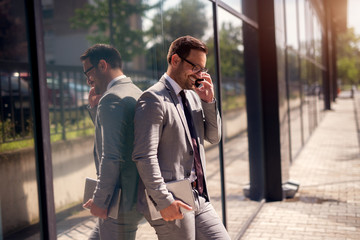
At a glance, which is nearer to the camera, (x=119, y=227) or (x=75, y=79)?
(x=119, y=227)

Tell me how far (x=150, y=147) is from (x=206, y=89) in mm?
614

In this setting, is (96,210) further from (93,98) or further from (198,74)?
(198,74)

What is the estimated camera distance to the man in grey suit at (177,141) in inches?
93.0

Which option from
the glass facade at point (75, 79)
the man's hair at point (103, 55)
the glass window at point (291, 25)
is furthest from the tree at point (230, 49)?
the man's hair at point (103, 55)

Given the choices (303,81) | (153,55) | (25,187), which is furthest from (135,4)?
(303,81)

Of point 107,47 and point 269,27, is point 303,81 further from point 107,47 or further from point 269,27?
point 107,47

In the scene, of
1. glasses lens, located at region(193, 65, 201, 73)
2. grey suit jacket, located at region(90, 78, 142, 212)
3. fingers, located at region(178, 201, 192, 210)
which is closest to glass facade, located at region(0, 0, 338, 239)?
grey suit jacket, located at region(90, 78, 142, 212)

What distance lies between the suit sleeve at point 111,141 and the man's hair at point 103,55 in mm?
222

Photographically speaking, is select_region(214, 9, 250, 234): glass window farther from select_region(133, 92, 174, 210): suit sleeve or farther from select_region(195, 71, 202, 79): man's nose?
select_region(133, 92, 174, 210): suit sleeve

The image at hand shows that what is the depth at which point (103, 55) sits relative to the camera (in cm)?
245

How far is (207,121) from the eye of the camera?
114 inches

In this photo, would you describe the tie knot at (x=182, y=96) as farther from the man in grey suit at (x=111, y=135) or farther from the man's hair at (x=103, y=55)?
the man's hair at (x=103, y=55)

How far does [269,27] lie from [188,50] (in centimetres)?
418

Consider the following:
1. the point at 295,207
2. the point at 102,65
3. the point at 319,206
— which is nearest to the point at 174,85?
the point at 102,65
